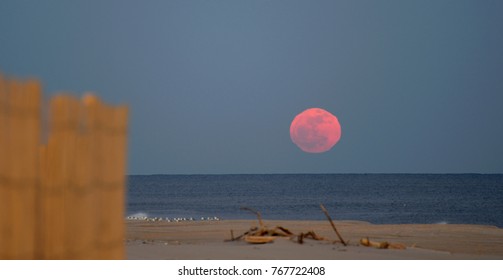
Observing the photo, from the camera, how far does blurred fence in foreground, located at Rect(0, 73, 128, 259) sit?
4.60 meters

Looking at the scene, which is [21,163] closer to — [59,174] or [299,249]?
[59,174]

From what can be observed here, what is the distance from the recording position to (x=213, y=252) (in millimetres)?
9219

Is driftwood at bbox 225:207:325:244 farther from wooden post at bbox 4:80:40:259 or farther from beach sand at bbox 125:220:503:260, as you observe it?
wooden post at bbox 4:80:40:259

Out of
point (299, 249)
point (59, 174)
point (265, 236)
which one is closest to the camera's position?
point (59, 174)

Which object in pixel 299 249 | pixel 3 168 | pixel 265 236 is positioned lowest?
pixel 3 168

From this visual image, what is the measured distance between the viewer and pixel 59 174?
4879 millimetres

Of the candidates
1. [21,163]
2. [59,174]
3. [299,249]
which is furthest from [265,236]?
[21,163]

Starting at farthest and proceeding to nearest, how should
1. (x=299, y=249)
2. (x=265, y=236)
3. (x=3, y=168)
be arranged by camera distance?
(x=265, y=236), (x=299, y=249), (x=3, y=168)

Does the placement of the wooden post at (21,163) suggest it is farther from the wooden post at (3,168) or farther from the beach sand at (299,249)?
the beach sand at (299,249)

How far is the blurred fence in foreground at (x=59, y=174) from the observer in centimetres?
460

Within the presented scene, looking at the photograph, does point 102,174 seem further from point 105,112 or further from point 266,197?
point 266,197

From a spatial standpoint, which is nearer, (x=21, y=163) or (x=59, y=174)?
(x=21, y=163)
